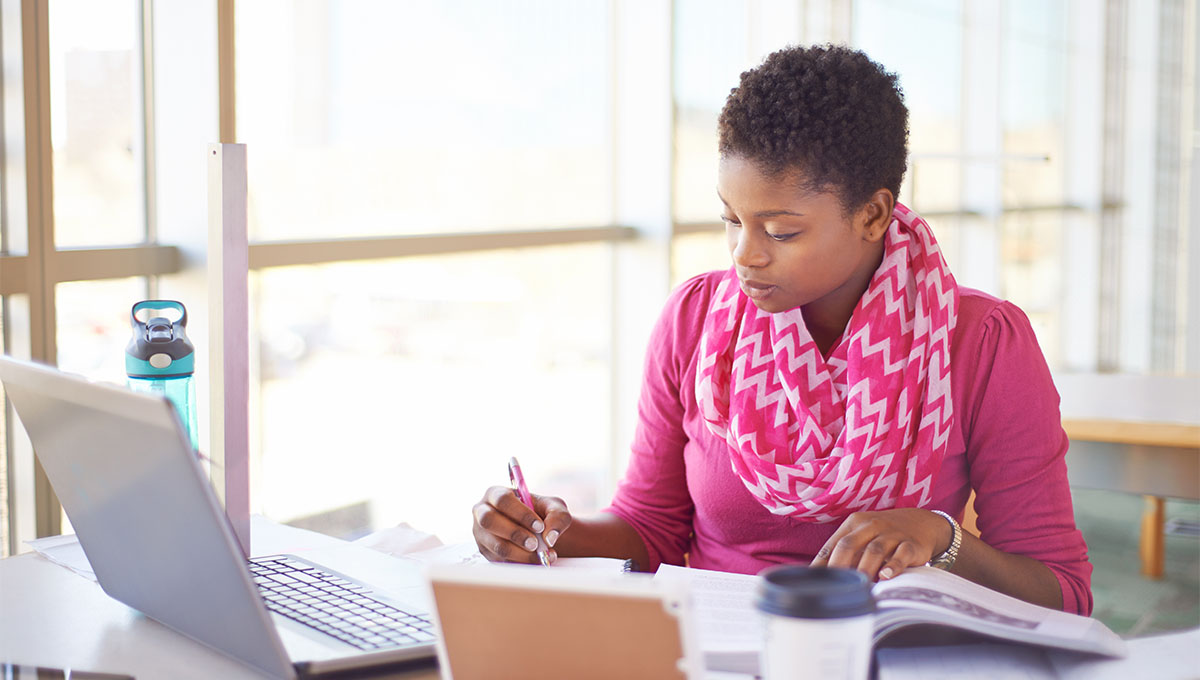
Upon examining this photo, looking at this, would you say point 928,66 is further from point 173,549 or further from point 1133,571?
point 173,549

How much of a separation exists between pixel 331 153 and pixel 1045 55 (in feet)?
16.0

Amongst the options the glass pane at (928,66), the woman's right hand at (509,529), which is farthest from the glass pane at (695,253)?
the woman's right hand at (509,529)

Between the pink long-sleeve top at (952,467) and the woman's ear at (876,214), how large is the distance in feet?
0.46

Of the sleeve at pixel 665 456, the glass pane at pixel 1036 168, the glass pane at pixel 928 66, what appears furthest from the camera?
the glass pane at pixel 1036 168

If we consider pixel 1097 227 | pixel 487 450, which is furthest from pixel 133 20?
pixel 1097 227

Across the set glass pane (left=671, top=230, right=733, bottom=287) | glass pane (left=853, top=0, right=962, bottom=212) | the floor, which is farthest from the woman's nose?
glass pane (left=853, top=0, right=962, bottom=212)

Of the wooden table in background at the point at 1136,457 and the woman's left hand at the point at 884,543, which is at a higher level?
the woman's left hand at the point at 884,543

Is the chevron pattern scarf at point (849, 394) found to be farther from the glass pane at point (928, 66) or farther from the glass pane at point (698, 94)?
the glass pane at point (928, 66)

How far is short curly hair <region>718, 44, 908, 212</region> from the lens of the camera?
4.01 ft

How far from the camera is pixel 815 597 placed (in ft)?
2.22

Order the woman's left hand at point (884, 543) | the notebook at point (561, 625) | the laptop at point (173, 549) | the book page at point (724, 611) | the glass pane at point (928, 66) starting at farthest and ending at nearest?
the glass pane at point (928, 66), the woman's left hand at point (884, 543), the book page at point (724, 611), the laptop at point (173, 549), the notebook at point (561, 625)

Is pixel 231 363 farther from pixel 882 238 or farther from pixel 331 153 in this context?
pixel 331 153

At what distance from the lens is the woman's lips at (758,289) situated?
4.14 feet

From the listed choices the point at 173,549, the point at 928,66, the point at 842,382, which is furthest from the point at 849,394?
the point at 928,66
